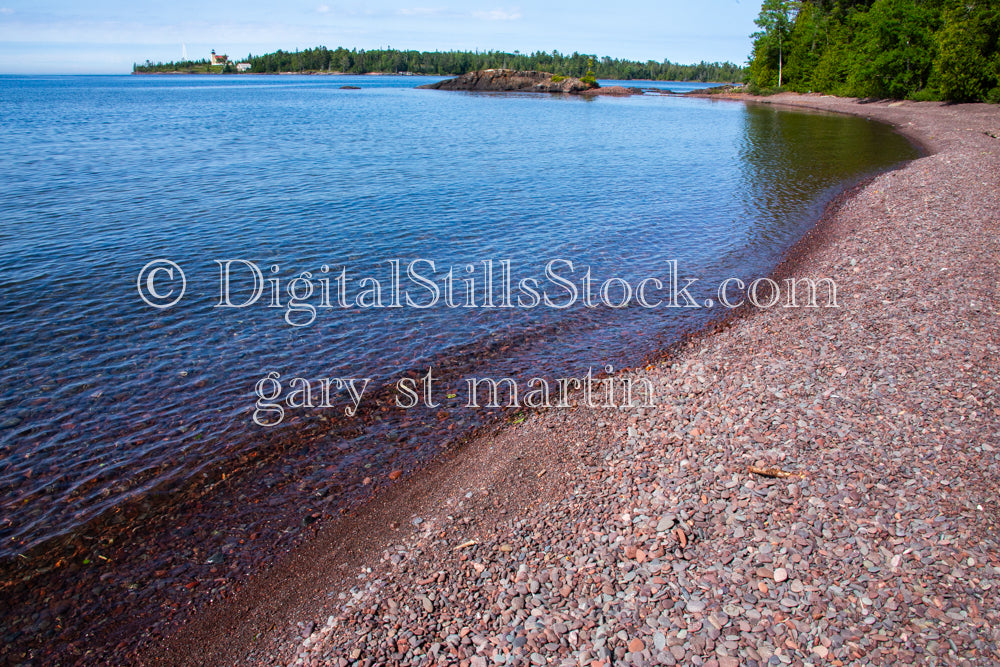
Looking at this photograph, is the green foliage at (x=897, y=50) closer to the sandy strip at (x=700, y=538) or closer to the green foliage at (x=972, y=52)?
the green foliage at (x=972, y=52)

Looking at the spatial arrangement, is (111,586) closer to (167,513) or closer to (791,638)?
(167,513)

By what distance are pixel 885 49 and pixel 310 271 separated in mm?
90324

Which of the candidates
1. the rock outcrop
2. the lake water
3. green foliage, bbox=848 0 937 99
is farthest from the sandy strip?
the rock outcrop

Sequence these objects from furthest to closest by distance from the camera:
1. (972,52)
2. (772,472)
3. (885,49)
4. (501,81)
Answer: (501,81)
(885,49)
(972,52)
(772,472)

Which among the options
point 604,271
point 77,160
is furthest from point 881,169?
point 77,160

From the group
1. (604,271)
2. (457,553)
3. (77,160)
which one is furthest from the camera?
(77,160)

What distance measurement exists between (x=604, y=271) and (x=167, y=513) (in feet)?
52.3

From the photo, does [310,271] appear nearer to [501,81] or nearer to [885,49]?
[885,49]

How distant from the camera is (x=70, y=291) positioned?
1847 cm

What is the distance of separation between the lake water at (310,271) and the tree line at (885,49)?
79.7 feet

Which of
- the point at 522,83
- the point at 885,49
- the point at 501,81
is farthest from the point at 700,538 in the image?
the point at 501,81

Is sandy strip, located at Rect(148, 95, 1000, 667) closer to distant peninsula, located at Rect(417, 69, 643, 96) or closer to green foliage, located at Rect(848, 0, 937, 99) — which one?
green foliage, located at Rect(848, 0, 937, 99)

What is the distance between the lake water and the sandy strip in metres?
2.33

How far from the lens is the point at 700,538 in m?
7.90
